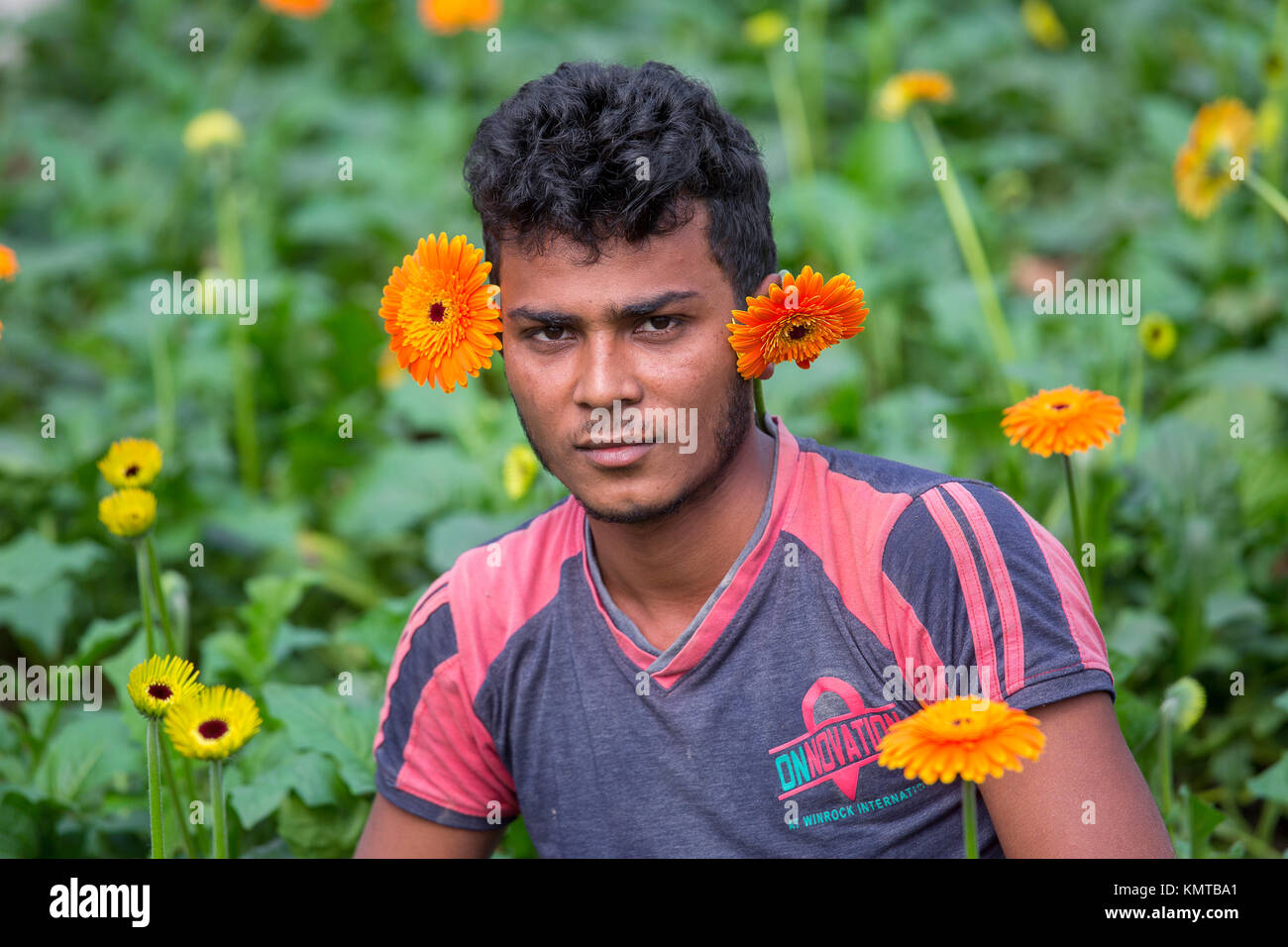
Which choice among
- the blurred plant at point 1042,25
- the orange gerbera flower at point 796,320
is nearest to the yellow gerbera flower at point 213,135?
the orange gerbera flower at point 796,320

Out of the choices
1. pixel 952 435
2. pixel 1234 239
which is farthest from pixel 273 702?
pixel 1234 239

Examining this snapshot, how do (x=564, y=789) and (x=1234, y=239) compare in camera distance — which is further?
(x=1234, y=239)

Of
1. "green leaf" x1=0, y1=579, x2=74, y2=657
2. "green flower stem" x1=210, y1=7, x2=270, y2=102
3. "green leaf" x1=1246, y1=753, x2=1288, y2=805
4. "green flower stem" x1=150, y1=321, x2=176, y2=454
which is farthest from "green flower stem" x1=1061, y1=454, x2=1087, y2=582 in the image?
"green flower stem" x1=210, y1=7, x2=270, y2=102

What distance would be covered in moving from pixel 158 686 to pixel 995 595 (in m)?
1.00

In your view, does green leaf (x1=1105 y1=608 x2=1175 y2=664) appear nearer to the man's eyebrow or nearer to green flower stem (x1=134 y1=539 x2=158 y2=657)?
the man's eyebrow

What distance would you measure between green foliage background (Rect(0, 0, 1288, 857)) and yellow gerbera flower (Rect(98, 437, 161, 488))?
400 millimetres

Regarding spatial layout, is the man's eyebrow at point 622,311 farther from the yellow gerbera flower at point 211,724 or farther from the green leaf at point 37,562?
the green leaf at point 37,562

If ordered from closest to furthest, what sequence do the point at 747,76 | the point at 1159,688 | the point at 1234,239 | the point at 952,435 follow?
the point at 1159,688
the point at 952,435
the point at 1234,239
the point at 747,76

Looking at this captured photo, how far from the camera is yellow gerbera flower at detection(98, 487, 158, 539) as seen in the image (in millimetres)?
1896

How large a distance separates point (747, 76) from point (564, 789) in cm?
399

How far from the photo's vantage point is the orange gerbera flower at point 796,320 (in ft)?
4.97

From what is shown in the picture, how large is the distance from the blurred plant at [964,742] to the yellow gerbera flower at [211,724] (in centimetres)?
82
